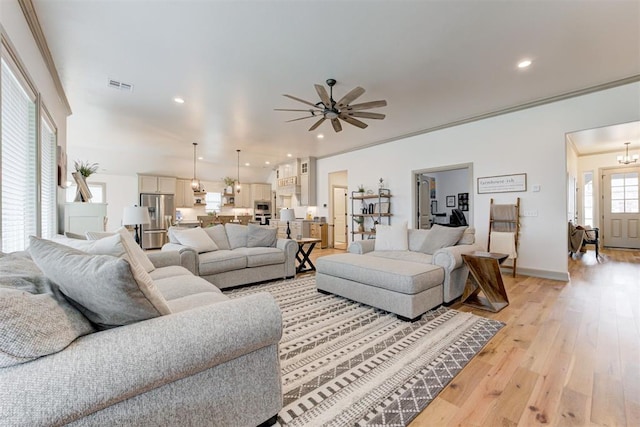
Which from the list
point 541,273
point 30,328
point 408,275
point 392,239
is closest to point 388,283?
point 408,275

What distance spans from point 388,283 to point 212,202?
8.46 m

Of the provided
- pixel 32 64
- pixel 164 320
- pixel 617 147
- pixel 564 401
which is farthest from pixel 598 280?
pixel 32 64

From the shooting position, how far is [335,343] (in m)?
2.20

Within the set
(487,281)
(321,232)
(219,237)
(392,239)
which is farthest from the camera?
(321,232)

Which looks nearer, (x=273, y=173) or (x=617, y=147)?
(x=617, y=147)

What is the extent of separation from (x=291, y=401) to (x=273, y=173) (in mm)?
9247

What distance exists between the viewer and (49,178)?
3336mm

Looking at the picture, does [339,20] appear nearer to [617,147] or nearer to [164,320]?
[164,320]

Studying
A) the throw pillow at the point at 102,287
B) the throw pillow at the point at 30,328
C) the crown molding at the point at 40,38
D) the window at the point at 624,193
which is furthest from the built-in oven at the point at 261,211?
the window at the point at 624,193

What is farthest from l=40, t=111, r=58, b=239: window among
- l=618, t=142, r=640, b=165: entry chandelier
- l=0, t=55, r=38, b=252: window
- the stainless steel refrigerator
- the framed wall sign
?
l=618, t=142, r=640, b=165: entry chandelier

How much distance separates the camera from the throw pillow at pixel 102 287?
100cm

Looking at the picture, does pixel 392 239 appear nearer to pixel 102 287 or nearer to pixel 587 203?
pixel 102 287

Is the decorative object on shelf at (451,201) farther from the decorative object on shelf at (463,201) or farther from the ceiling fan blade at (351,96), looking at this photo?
the ceiling fan blade at (351,96)

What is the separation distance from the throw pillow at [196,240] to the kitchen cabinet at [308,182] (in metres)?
4.44
